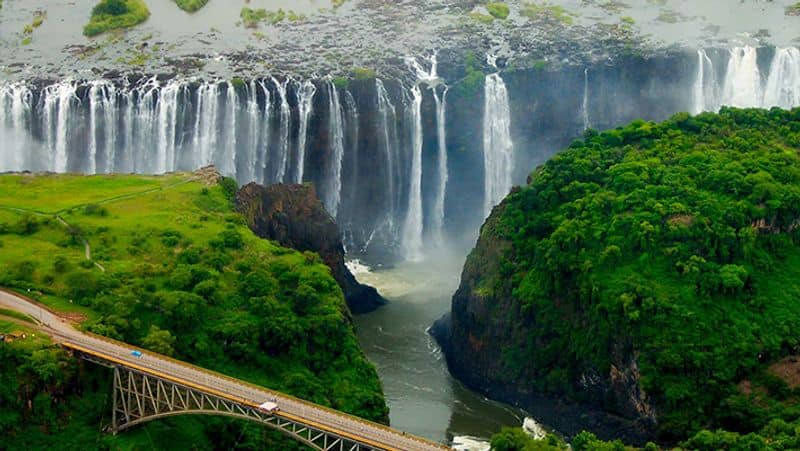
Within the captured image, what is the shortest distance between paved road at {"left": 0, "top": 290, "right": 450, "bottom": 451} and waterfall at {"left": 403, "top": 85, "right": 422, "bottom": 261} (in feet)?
114

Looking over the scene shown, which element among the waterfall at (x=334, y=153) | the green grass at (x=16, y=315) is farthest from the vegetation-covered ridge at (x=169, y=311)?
the waterfall at (x=334, y=153)

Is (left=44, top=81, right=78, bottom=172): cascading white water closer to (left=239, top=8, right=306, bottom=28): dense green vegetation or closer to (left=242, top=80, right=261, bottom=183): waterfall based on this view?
(left=242, top=80, right=261, bottom=183): waterfall

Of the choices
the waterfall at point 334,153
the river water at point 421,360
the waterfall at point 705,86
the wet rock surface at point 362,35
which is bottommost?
the river water at point 421,360

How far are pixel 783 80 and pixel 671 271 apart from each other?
33862mm

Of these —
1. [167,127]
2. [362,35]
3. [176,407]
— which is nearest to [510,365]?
[176,407]

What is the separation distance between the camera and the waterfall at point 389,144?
339 ft

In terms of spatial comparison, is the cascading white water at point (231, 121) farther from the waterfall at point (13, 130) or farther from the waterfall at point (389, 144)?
the waterfall at point (13, 130)

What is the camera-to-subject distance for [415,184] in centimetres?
10475

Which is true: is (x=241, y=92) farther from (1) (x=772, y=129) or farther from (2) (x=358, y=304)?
(1) (x=772, y=129)

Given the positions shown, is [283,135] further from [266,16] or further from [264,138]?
[266,16]

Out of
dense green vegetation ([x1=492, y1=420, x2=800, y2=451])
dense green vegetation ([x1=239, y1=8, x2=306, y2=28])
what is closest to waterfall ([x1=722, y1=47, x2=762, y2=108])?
dense green vegetation ([x1=239, y1=8, x2=306, y2=28])

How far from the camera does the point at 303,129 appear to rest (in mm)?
102438

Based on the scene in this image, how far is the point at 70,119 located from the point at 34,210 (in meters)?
19.6

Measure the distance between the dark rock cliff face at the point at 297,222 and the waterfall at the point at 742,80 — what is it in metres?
30.8
